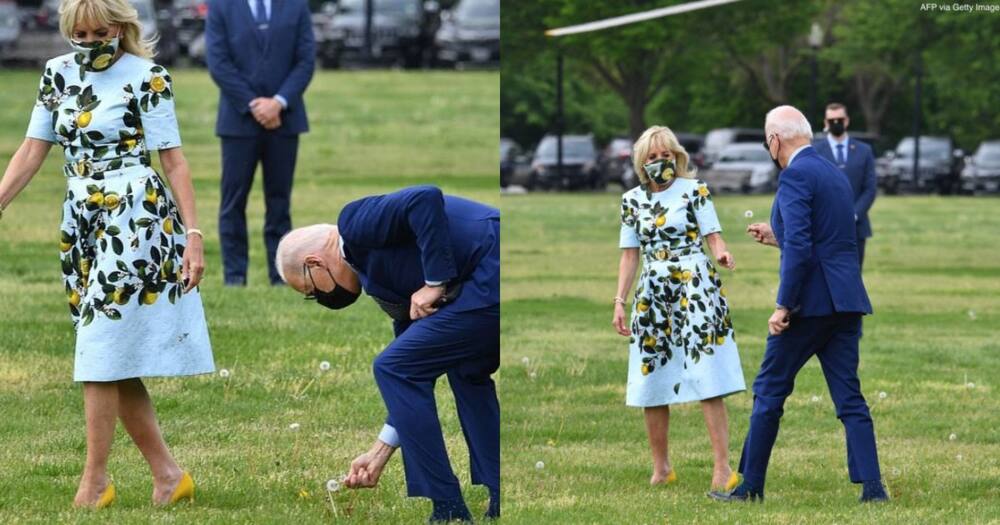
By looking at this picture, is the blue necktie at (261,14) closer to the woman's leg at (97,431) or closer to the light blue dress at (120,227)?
the light blue dress at (120,227)

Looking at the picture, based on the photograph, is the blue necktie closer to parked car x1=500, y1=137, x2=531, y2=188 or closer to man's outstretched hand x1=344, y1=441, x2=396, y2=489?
parked car x1=500, y1=137, x2=531, y2=188

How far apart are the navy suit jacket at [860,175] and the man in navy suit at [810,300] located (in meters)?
5.20

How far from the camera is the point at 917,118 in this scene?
21.6 metres

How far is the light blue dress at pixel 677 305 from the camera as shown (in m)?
7.92

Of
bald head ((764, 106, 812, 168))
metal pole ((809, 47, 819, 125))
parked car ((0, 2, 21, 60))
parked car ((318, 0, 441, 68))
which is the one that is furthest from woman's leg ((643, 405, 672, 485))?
parked car ((318, 0, 441, 68))

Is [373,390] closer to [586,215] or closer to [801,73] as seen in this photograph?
[586,215]

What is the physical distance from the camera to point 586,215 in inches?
747

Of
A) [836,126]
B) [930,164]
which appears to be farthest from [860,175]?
[930,164]

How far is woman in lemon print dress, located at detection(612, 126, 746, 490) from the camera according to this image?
7.91 m

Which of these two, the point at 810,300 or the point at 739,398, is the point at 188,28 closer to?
the point at 739,398

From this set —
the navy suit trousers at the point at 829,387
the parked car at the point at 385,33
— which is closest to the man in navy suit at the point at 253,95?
the navy suit trousers at the point at 829,387

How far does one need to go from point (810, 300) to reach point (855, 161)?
5.71 meters

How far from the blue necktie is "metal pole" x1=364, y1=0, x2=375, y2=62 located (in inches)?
890

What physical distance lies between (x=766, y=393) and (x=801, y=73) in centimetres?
1784
